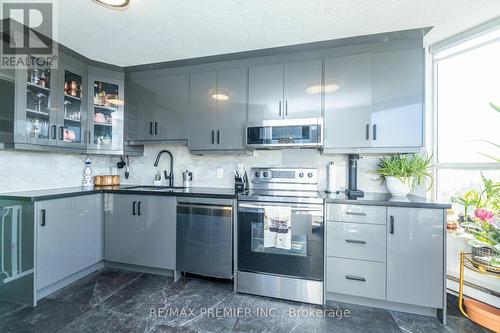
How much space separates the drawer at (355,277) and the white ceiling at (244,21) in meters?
1.96

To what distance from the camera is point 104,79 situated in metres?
2.63

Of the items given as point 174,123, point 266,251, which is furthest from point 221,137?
point 266,251

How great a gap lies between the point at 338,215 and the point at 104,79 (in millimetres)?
2960

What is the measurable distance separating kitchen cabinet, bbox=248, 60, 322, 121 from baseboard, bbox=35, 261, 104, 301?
2.35 m

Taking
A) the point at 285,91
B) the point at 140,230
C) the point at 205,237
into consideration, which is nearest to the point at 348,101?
the point at 285,91

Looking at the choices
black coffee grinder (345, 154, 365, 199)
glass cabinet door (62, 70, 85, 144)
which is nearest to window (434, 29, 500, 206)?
black coffee grinder (345, 154, 365, 199)

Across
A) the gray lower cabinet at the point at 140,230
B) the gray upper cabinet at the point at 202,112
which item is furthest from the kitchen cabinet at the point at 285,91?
the gray lower cabinet at the point at 140,230

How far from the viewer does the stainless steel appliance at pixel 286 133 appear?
2111 millimetres

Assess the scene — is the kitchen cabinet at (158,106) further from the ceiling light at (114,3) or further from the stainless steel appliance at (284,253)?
the stainless steel appliance at (284,253)

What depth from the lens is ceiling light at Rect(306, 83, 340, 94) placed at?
2125 millimetres

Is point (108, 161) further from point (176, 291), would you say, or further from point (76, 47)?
point (176, 291)

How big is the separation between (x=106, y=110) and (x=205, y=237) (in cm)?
197

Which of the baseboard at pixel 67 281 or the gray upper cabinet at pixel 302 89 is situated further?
the gray upper cabinet at pixel 302 89

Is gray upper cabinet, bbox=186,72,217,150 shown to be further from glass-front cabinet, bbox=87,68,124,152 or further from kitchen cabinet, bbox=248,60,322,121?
glass-front cabinet, bbox=87,68,124,152
